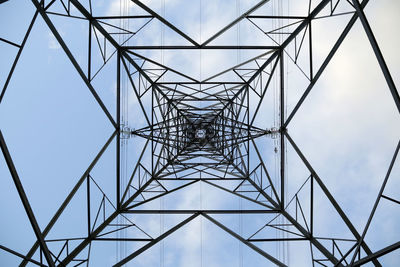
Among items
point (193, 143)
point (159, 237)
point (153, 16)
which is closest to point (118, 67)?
point (153, 16)

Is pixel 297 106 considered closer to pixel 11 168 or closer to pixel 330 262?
pixel 330 262

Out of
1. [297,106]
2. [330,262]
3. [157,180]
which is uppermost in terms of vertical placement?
[297,106]

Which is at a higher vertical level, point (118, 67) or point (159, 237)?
point (118, 67)

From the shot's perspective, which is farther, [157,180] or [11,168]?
[157,180]

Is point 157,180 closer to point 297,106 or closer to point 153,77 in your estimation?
point 153,77

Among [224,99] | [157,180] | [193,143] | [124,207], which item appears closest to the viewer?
[124,207]

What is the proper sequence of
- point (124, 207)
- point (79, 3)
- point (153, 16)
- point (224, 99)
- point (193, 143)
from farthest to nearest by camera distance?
point (193, 143) < point (224, 99) < point (124, 207) < point (153, 16) < point (79, 3)

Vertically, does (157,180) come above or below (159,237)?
above

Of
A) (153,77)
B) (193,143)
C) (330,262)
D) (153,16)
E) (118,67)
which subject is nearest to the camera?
(330,262)

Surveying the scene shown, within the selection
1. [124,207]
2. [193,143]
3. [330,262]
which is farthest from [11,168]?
[193,143]
